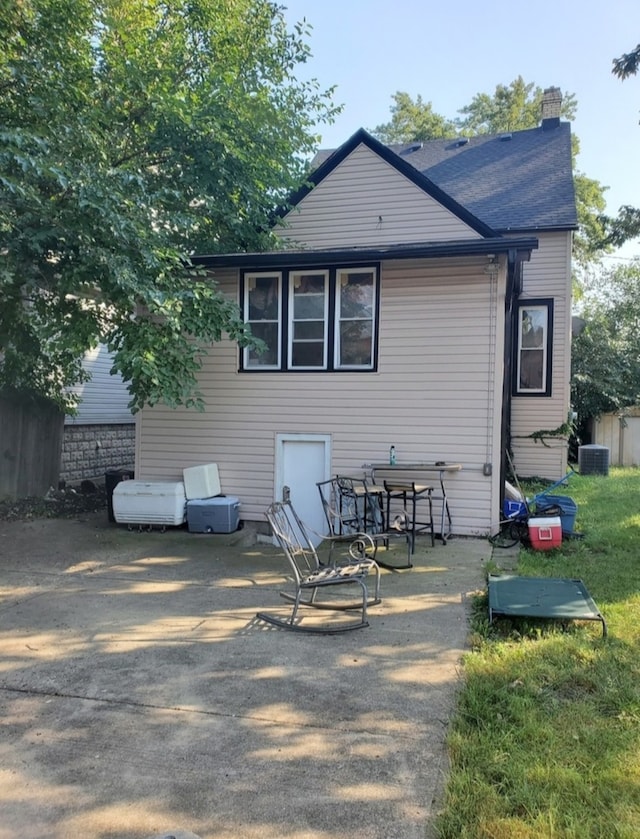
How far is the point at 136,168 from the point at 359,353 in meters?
4.33

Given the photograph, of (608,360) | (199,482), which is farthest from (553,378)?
(199,482)

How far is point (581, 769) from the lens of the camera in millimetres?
2746

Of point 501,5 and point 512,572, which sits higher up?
point 501,5

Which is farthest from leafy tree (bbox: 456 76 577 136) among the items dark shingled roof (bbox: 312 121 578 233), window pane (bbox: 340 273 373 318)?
window pane (bbox: 340 273 373 318)

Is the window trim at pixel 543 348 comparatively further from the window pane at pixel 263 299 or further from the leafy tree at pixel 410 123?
the leafy tree at pixel 410 123

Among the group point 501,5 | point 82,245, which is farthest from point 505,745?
point 501,5

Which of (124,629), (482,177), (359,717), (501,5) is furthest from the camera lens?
(482,177)

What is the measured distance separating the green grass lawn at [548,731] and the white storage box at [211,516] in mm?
4135

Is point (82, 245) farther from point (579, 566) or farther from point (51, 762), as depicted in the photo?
point (579, 566)

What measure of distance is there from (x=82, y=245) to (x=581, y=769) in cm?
650

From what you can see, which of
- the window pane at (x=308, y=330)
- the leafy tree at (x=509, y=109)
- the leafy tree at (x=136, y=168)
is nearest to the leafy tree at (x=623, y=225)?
the leafy tree at (x=136, y=168)

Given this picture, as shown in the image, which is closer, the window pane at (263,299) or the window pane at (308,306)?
the window pane at (308,306)

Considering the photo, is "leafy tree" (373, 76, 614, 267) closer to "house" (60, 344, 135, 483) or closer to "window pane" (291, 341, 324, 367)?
"house" (60, 344, 135, 483)

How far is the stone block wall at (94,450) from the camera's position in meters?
11.9
